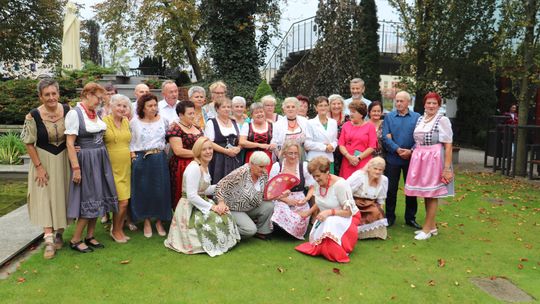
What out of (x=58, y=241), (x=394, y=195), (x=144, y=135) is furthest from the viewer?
(x=394, y=195)

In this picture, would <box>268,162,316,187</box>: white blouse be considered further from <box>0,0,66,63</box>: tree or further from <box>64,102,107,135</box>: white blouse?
<box>0,0,66,63</box>: tree

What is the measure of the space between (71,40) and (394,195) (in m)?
11.8

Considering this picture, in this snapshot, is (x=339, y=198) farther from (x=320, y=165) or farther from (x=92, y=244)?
(x=92, y=244)

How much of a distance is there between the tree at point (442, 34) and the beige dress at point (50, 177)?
9772 mm

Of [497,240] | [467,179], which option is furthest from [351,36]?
[497,240]

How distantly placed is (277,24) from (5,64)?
582 inches

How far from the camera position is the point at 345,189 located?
4.61 meters

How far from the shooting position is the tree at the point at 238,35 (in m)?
13.5

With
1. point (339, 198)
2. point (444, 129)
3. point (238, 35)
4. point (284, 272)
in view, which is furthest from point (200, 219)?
point (238, 35)

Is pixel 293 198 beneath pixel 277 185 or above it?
beneath

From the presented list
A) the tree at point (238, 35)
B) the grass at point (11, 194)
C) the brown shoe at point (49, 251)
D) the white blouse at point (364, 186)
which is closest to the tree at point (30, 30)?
the tree at point (238, 35)

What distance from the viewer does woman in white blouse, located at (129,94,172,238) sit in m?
4.86

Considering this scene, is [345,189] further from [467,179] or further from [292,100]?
[467,179]

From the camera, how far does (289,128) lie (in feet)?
18.3
